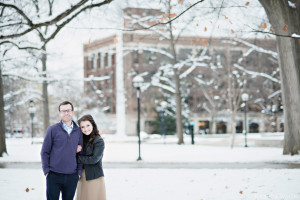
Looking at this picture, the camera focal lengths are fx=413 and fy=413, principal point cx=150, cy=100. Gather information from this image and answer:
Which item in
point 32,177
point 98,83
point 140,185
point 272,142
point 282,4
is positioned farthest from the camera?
point 98,83

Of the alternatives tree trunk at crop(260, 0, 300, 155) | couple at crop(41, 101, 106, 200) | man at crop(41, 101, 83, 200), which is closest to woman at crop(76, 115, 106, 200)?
couple at crop(41, 101, 106, 200)

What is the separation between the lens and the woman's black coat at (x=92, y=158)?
214 inches

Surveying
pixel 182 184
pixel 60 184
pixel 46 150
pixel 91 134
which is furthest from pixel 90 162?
pixel 182 184

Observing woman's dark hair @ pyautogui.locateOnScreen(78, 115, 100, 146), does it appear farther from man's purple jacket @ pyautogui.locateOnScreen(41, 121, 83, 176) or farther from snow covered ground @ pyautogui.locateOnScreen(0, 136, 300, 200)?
snow covered ground @ pyautogui.locateOnScreen(0, 136, 300, 200)

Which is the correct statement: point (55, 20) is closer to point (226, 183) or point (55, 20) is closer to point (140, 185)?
point (140, 185)

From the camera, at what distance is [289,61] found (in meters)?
15.4

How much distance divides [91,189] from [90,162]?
0.39 meters

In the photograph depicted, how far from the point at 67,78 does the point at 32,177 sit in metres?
12.6

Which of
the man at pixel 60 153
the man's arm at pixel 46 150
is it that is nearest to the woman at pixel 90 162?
the man at pixel 60 153

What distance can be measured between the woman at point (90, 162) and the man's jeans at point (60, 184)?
16cm

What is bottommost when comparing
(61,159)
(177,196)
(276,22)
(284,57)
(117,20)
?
(177,196)

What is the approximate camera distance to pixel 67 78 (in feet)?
77.0

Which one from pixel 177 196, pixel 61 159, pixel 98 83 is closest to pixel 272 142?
pixel 177 196

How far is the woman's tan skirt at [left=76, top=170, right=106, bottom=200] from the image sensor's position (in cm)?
554
